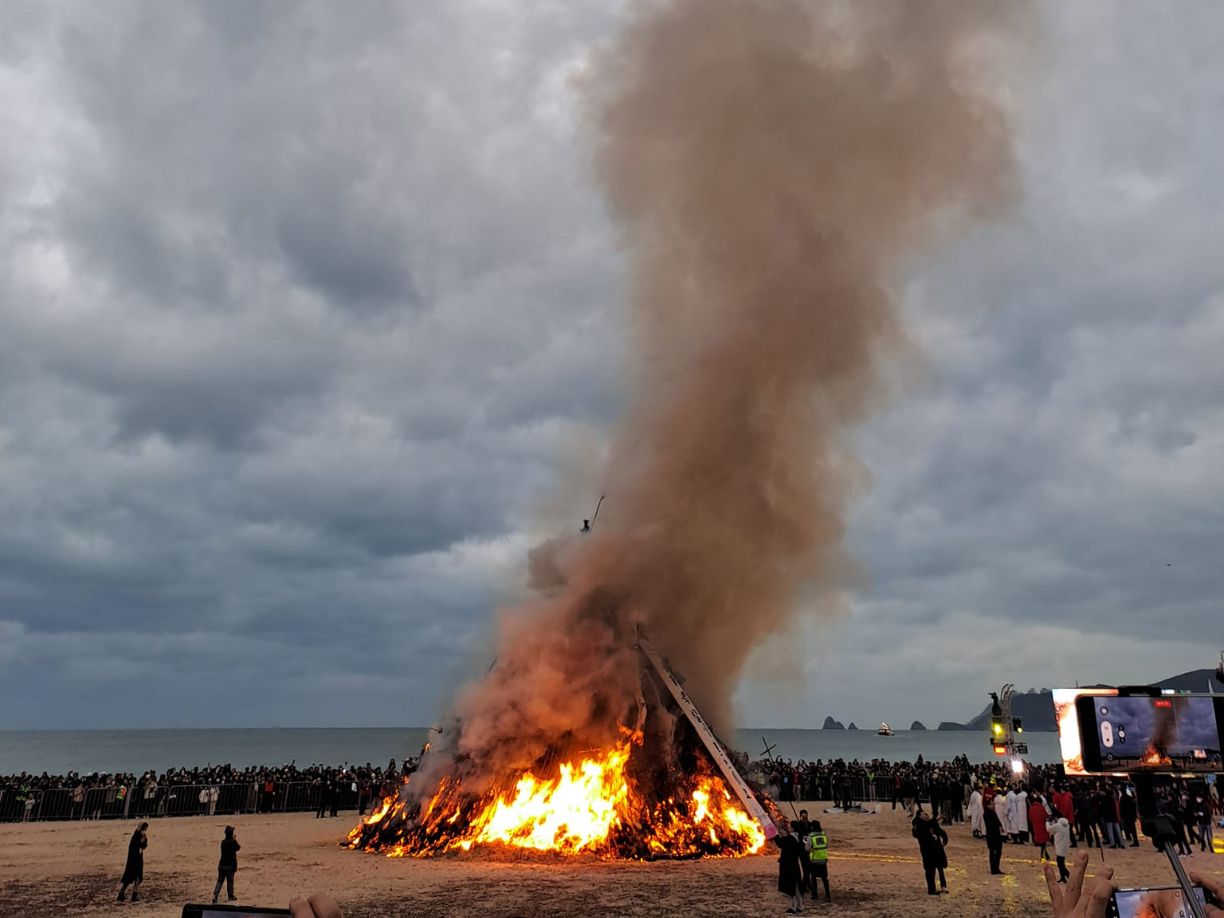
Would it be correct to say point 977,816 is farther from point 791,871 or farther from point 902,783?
point 791,871

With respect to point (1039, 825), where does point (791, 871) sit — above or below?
below

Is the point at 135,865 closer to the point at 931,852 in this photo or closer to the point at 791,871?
the point at 791,871

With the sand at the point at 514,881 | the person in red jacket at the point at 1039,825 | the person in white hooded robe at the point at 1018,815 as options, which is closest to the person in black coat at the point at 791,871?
the sand at the point at 514,881

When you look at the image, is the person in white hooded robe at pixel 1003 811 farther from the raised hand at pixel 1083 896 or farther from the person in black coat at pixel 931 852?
the raised hand at pixel 1083 896

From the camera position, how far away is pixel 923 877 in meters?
18.9

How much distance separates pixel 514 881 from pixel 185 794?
915 inches

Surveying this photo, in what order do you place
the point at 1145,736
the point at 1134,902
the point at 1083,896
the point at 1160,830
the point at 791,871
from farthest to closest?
the point at 791,871, the point at 1134,902, the point at 1145,736, the point at 1160,830, the point at 1083,896

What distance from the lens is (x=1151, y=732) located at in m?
5.06

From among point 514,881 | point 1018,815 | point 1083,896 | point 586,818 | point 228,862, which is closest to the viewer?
point 1083,896

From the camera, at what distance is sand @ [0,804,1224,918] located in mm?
15648

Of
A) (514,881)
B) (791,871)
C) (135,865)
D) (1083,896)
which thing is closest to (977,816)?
(791,871)

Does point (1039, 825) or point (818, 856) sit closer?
point (818, 856)

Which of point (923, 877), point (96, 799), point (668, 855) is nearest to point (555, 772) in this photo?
point (668, 855)

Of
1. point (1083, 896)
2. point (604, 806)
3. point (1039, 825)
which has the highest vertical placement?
point (1083, 896)
